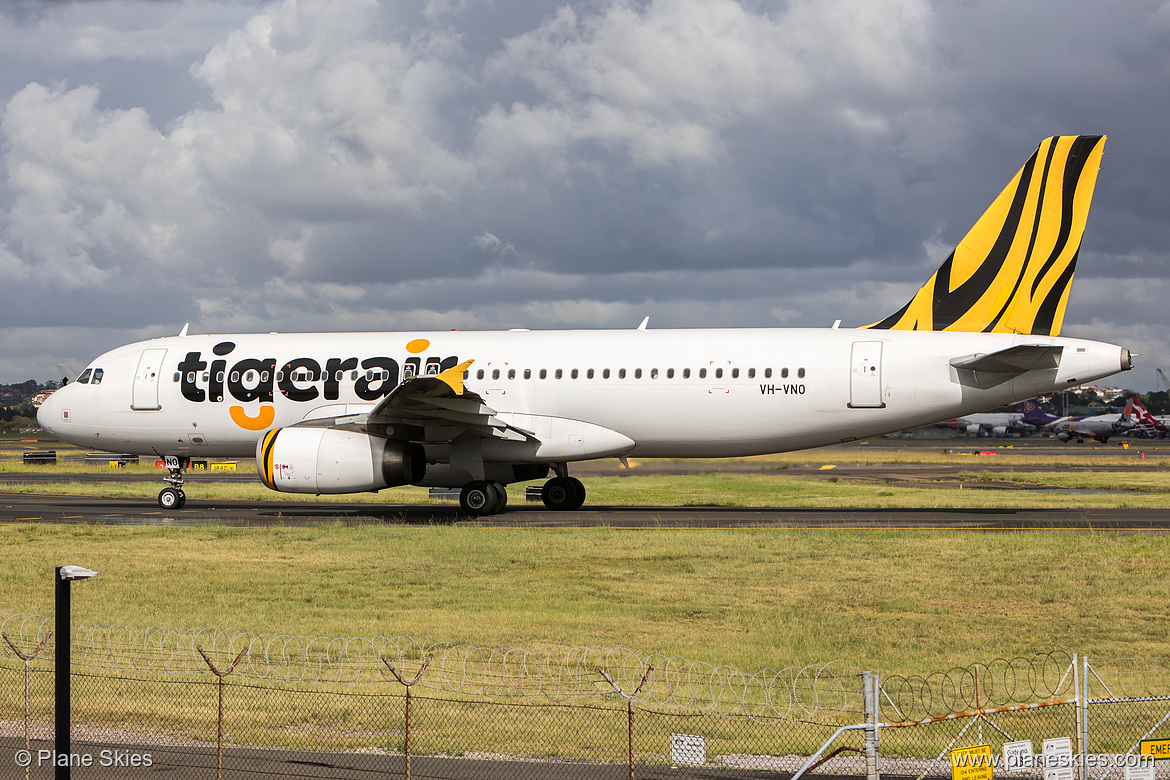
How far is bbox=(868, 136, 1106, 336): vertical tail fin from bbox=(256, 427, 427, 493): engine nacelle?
14.1m

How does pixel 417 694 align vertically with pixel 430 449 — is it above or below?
below

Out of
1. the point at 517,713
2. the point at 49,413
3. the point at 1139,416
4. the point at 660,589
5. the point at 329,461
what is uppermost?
the point at 1139,416

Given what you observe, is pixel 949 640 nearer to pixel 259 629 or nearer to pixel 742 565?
pixel 742 565

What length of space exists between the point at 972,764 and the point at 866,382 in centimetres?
2040

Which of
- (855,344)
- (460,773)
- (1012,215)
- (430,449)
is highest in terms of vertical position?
(1012,215)

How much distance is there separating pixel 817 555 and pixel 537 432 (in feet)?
34.0

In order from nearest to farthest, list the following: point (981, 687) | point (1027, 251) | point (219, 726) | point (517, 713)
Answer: point (219, 726), point (517, 713), point (981, 687), point (1027, 251)

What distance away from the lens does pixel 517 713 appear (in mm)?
10938

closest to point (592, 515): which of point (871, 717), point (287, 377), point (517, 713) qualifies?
point (287, 377)

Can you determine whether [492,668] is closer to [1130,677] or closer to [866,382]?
[1130,677]

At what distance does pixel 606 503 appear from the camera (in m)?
35.0

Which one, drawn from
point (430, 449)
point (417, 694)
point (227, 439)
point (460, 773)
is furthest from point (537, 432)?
point (460, 773)

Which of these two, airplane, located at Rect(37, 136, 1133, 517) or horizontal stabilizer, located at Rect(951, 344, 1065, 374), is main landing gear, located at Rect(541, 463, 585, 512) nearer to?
airplane, located at Rect(37, 136, 1133, 517)

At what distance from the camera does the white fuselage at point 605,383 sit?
27016 mm
